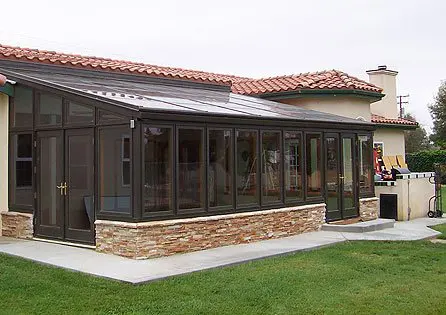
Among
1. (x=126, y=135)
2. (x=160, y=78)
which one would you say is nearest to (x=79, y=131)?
(x=126, y=135)

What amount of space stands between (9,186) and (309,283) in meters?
7.48

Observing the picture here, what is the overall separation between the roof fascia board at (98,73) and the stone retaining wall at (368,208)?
5.51 meters

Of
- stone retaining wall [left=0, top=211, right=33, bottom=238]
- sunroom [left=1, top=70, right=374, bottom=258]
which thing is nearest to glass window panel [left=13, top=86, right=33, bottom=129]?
sunroom [left=1, top=70, right=374, bottom=258]

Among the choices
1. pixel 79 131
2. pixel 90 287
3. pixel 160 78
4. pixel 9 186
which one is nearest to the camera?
pixel 90 287

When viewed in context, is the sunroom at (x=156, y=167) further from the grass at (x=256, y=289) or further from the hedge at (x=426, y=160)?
the hedge at (x=426, y=160)

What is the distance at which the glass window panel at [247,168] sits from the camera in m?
11.8

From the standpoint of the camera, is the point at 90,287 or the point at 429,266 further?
the point at 429,266

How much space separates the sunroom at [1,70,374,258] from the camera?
33.4ft

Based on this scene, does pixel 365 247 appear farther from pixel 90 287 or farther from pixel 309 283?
pixel 90 287

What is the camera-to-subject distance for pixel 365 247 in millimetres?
11273

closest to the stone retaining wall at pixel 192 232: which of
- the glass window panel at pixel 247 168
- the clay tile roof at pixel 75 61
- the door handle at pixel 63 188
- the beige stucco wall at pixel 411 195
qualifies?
the glass window panel at pixel 247 168

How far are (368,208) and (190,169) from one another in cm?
632

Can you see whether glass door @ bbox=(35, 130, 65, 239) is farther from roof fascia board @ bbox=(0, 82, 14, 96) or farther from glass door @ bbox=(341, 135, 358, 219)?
glass door @ bbox=(341, 135, 358, 219)

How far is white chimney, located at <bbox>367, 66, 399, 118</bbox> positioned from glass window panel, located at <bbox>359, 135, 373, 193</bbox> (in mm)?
9463
